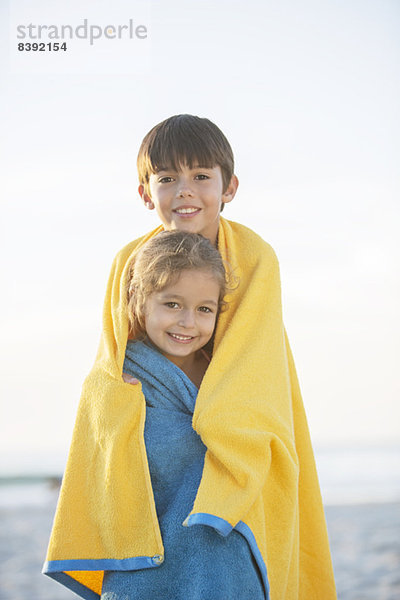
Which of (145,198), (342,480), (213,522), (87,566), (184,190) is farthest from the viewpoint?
(342,480)

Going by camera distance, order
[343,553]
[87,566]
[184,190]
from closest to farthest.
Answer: [87,566] → [184,190] → [343,553]

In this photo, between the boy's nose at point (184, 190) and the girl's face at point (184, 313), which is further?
the boy's nose at point (184, 190)

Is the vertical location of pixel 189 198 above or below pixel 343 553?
above

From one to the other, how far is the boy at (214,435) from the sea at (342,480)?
8.48 metres

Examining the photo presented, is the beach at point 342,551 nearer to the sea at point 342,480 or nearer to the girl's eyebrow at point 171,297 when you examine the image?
the sea at point 342,480

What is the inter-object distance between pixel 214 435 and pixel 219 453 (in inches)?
2.3

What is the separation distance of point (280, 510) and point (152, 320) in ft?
2.59

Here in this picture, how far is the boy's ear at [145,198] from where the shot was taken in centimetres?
293

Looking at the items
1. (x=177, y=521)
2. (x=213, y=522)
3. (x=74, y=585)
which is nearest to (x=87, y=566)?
(x=74, y=585)

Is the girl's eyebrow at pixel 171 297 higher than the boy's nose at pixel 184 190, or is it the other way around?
the boy's nose at pixel 184 190

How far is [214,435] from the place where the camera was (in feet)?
7.67

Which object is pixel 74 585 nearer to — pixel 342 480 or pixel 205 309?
pixel 205 309

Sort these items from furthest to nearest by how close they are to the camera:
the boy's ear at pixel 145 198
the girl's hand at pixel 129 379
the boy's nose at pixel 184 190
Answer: the boy's ear at pixel 145 198 < the boy's nose at pixel 184 190 < the girl's hand at pixel 129 379

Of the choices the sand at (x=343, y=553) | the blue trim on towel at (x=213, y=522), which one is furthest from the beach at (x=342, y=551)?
the blue trim on towel at (x=213, y=522)
